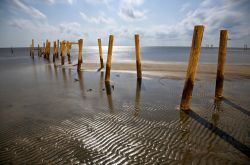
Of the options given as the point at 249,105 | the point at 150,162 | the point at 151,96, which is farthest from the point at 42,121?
the point at 249,105

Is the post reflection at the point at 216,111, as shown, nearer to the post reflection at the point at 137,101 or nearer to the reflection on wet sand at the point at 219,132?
the reflection on wet sand at the point at 219,132

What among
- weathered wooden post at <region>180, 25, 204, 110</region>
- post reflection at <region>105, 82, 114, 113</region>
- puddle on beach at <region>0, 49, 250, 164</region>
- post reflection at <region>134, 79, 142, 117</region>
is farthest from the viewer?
post reflection at <region>105, 82, 114, 113</region>

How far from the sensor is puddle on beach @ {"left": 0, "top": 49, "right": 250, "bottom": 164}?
12.6 feet

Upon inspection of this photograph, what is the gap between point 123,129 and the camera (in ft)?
16.8

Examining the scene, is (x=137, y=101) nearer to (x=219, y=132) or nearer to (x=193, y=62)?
(x=193, y=62)

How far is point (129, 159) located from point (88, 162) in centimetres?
88

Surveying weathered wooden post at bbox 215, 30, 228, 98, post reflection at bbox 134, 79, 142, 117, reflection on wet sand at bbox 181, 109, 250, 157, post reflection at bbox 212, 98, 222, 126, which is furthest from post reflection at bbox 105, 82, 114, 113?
weathered wooden post at bbox 215, 30, 228, 98

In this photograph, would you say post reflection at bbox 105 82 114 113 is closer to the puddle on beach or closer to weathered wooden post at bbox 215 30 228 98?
the puddle on beach

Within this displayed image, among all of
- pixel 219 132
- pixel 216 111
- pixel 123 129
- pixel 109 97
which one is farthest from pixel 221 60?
pixel 123 129

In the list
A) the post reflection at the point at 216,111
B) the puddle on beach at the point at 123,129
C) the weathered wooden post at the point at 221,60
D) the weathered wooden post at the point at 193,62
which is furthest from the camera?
the weathered wooden post at the point at 221,60

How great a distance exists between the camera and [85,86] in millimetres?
10883

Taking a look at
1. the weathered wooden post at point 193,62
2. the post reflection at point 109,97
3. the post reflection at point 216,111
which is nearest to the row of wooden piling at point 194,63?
the weathered wooden post at point 193,62

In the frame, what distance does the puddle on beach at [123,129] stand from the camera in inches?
151

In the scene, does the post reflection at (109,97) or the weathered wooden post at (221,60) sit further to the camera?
the weathered wooden post at (221,60)
